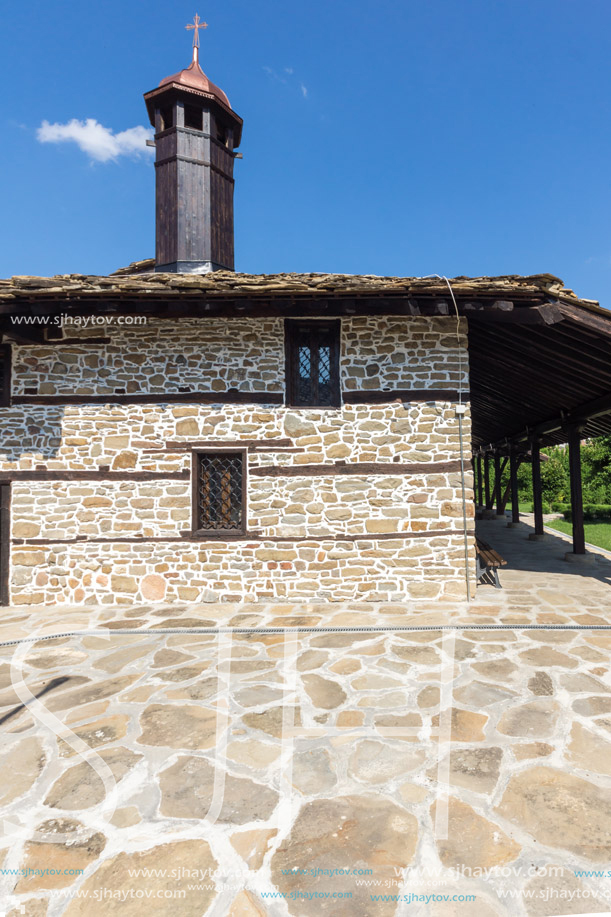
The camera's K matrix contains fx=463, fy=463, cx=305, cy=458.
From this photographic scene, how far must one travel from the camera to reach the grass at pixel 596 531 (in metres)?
12.2

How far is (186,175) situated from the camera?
8.83 meters

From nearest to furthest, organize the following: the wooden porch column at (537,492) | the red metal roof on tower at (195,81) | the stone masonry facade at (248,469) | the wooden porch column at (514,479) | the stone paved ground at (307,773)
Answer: the stone paved ground at (307,773) → the stone masonry facade at (248,469) → the red metal roof on tower at (195,81) → the wooden porch column at (537,492) → the wooden porch column at (514,479)

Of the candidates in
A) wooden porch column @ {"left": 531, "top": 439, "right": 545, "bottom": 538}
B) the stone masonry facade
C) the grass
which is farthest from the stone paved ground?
the grass

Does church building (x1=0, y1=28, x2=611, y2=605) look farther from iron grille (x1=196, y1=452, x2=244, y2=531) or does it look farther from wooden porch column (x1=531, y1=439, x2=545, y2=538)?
wooden porch column (x1=531, y1=439, x2=545, y2=538)

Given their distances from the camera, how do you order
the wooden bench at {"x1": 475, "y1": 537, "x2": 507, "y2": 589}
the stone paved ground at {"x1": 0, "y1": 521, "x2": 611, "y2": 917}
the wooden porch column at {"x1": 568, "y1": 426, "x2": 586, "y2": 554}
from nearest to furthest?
1. the stone paved ground at {"x1": 0, "y1": 521, "x2": 611, "y2": 917}
2. the wooden bench at {"x1": 475, "y1": 537, "x2": 507, "y2": 589}
3. the wooden porch column at {"x1": 568, "y1": 426, "x2": 586, "y2": 554}

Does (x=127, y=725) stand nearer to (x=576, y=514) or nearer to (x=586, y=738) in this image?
(x=586, y=738)

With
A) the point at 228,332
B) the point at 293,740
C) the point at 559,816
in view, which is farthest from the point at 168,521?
the point at 559,816

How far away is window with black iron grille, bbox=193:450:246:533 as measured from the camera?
258 inches

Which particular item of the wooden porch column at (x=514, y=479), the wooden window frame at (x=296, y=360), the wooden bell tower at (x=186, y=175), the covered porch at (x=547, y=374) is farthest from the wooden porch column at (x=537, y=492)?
the wooden bell tower at (x=186, y=175)

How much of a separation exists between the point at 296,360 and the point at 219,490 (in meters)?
2.17

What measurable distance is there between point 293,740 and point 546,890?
158 centimetres

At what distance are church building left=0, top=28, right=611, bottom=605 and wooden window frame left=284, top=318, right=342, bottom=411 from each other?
24 millimetres

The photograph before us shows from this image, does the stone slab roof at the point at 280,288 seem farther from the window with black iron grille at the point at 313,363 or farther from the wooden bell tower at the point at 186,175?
the wooden bell tower at the point at 186,175

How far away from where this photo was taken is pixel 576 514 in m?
9.42
